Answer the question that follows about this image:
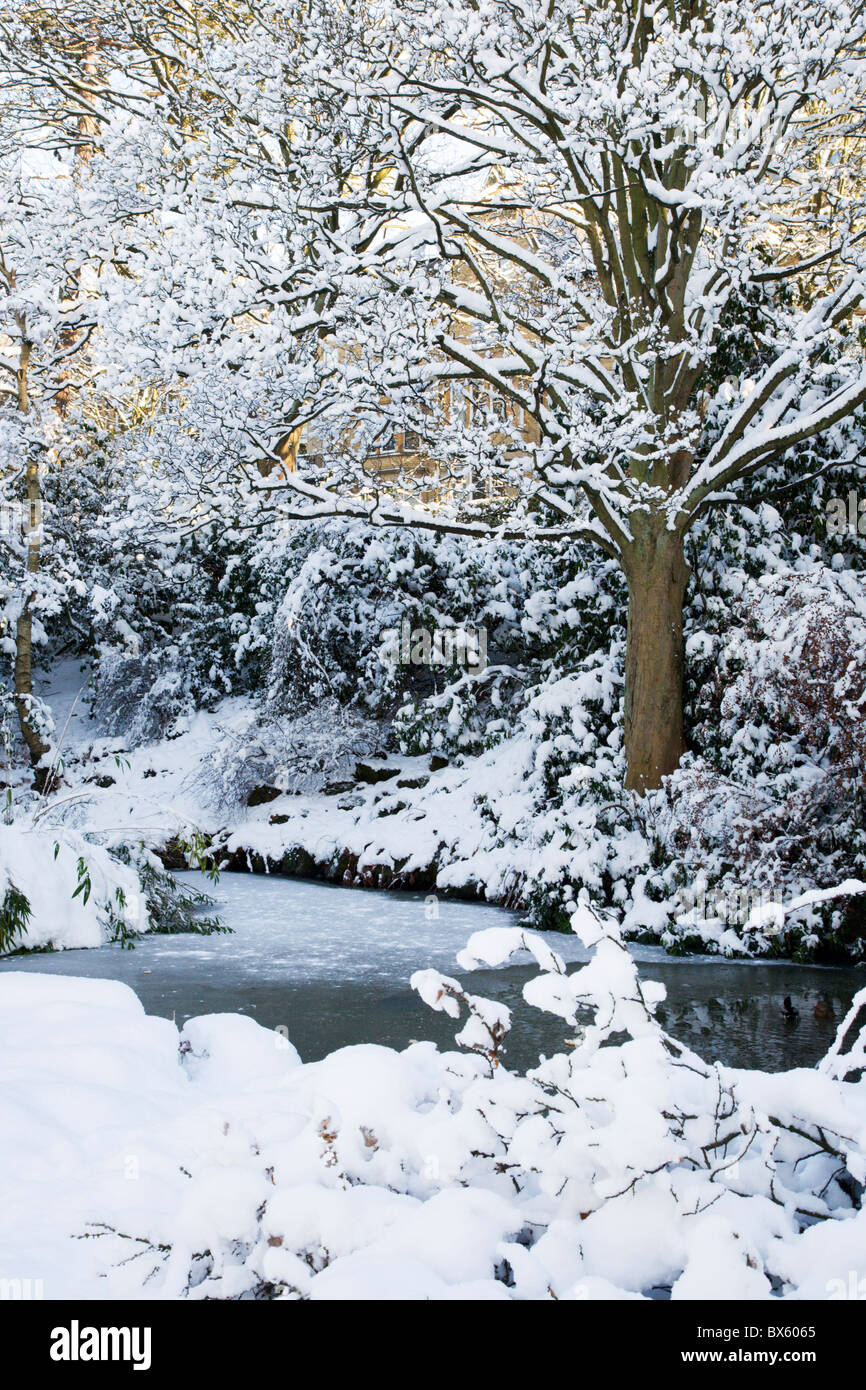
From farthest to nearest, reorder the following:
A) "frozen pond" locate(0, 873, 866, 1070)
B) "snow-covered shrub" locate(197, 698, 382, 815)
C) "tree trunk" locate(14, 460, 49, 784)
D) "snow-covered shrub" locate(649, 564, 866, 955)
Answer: "tree trunk" locate(14, 460, 49, 784) < "snow-covered shrub" locate(197, 698, 382, 815) < "snow-covered shrub" locate(649, 564, 866, 955) < "frozen pond" locate(0, 873, 866, 1070)

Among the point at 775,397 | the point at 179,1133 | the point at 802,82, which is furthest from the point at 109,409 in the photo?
the point at 179,1133

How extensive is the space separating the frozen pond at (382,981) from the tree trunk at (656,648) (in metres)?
1.84

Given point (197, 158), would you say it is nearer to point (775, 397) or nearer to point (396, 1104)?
point (775, 397)

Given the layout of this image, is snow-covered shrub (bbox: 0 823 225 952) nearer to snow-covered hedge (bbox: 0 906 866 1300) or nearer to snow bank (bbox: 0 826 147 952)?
snow bank (bbox: 0 826 147 952)

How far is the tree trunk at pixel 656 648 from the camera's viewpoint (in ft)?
32.9

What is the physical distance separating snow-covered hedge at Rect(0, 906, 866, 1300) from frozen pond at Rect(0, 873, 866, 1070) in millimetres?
3146

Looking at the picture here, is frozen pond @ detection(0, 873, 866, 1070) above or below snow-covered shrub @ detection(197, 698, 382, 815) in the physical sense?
below

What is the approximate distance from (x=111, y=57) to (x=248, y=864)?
1066 centimetres

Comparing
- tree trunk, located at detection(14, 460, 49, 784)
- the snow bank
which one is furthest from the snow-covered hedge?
tree trunk, located at detection(14, 460, 49, 784)

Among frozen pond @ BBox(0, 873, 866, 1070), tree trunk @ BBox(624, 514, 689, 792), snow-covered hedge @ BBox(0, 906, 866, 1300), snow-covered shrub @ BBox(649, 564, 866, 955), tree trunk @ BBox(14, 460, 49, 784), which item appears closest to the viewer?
snow-covered hedge @ BBox(0, 906, 866, 1300)

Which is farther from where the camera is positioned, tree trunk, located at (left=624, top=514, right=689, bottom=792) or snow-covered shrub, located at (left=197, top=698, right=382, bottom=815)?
snow-covered shrub, located at (left=197, top=698, right=382, bottom=815)

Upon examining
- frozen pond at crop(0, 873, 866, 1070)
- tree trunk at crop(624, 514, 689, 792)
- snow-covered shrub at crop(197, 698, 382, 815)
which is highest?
tree trunk at crop(624, 514, 689, 792)

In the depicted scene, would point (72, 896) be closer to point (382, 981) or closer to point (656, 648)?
point (382, 981)

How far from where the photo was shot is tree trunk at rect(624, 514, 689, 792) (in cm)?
1002
